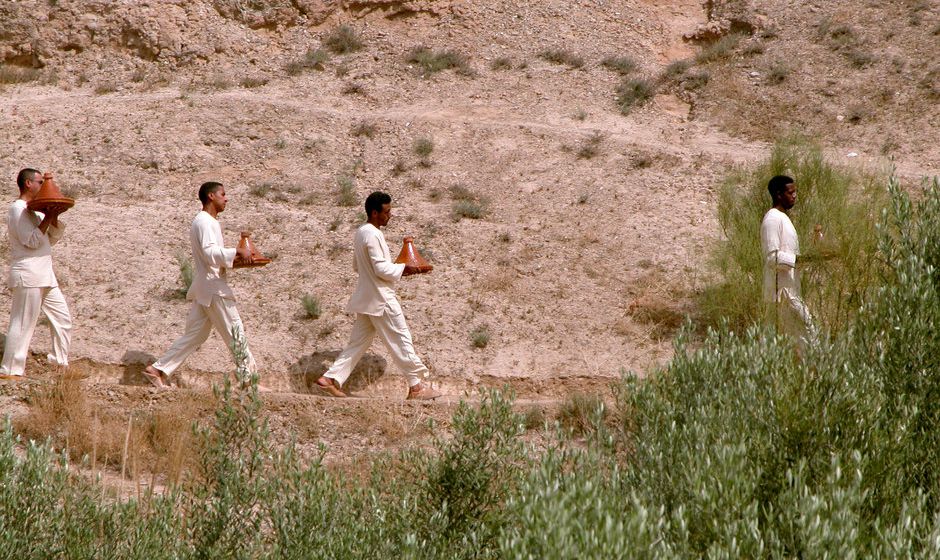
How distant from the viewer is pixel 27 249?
8445 mm

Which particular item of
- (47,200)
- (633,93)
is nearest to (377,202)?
(47,200)

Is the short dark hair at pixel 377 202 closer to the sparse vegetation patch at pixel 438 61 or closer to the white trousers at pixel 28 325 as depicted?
the white trousers at pixel 28 325

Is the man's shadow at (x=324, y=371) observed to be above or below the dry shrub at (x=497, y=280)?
below

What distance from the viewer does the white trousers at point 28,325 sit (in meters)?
8.31

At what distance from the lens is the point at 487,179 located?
43.1ft

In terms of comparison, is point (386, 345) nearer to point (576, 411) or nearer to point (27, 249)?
point (576, 411)

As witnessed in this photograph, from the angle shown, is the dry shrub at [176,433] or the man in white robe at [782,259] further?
the man in white robe at [782,259]

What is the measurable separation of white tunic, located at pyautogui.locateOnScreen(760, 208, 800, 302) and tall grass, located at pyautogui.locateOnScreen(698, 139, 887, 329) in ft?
0.60

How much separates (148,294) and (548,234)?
4223 millimetres

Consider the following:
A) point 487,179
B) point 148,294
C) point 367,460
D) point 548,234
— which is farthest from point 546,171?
point 367,460

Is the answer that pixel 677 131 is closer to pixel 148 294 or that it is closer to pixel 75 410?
pixel 148 294

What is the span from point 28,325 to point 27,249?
1.93ft

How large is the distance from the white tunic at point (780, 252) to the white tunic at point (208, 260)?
3930 millimetres

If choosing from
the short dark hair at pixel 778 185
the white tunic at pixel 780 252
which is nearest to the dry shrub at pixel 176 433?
the white tunic at pixel 780 252
